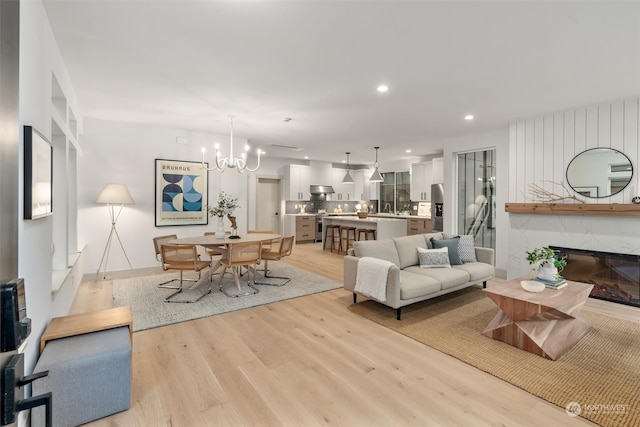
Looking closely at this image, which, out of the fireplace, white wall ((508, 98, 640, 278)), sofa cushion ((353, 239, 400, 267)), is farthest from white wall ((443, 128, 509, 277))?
sofa cushion ((353, 239, 400, 267))

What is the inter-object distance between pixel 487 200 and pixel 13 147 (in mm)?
6691

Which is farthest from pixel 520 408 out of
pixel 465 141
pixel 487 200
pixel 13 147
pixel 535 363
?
pixel 465 141

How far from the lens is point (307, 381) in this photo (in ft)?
7.63

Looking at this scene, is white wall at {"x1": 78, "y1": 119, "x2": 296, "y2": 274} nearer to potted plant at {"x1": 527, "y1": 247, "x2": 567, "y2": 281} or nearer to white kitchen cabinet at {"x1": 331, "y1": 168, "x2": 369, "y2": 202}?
white kitchen cabinet at {"x1": 331, "y1": 168, "x2": 369, "y2": 202}

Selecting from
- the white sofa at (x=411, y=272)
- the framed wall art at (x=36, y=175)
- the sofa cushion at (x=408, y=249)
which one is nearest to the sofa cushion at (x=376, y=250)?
the white sofa at (x=411, y=272)

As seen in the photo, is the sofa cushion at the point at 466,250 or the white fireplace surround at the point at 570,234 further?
the sofa cushion at the point at 466,250

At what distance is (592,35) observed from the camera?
2504 millimetres

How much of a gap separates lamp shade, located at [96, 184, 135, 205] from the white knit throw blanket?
384cm

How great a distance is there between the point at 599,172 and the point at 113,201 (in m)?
7.24

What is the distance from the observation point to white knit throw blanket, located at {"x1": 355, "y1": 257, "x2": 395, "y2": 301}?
11.3ft

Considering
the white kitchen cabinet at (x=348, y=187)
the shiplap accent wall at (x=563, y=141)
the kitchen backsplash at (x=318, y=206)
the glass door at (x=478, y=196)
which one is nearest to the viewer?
the shiplap accent wall at (x=563, y=141)

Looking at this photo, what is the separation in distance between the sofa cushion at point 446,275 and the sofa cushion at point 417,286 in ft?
0.22

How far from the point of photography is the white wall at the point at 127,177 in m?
5.06

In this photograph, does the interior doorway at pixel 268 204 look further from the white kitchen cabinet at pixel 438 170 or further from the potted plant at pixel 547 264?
the potted plant at pixel 547 264
